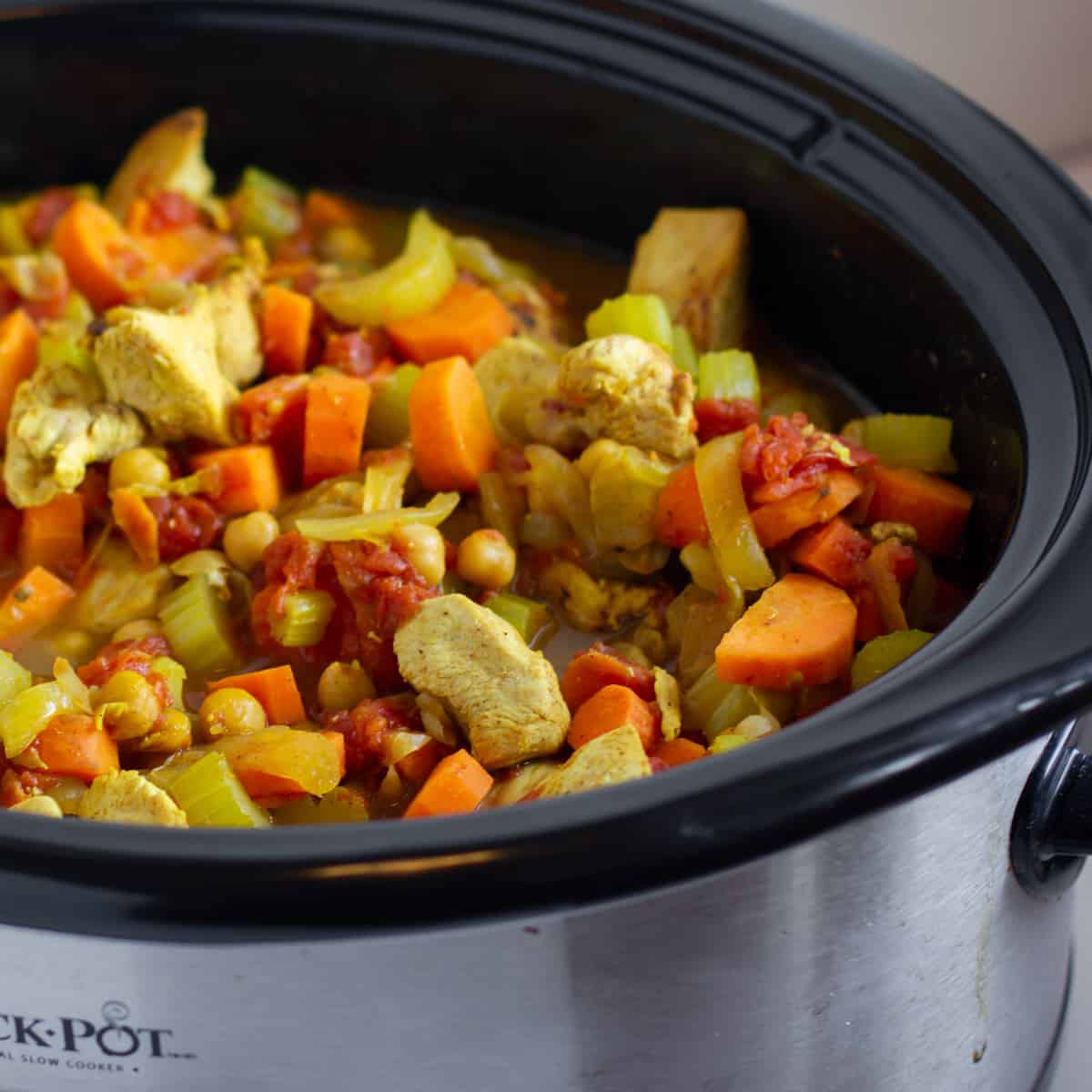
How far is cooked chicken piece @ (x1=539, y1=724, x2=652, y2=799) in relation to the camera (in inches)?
60.4

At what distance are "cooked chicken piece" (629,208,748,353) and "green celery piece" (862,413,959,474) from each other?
0.35 metres

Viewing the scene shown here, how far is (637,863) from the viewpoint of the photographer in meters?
1.21

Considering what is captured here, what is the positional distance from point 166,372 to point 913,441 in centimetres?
97

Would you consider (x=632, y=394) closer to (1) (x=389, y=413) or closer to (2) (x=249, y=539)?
(1) (x=389, y=413)

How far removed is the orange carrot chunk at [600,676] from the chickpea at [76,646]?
2.01 feet

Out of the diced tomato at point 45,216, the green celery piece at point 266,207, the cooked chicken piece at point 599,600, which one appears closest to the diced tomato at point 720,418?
the cooked chicken piece at point 599,600

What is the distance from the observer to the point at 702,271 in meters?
2.36

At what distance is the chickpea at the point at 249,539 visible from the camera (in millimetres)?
2057

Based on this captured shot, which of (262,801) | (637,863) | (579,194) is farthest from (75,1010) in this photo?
(579,194)

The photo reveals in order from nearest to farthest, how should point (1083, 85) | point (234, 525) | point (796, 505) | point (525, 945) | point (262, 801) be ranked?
point (525, 945) < point (262, 801) < point (796, 505) < point (234, 525) < point (1083, 85)

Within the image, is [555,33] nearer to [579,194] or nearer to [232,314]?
[579,194]

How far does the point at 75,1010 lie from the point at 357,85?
174 cm

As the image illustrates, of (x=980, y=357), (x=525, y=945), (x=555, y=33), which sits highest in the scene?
(x=555, y=33)

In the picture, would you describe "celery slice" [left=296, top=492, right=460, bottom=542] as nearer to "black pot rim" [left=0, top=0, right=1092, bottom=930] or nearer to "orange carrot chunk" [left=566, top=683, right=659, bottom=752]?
"orange carrot chunk" [left=566, top=683, right=659, bottom=752]
